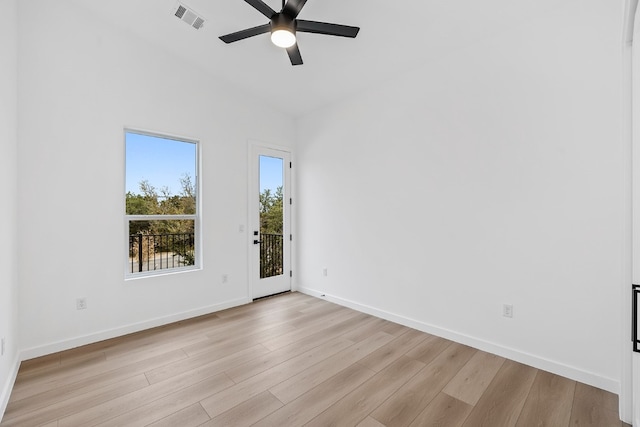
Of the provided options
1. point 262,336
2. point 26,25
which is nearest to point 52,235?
point 26,25

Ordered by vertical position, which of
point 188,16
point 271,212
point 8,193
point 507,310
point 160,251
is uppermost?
point 188,16

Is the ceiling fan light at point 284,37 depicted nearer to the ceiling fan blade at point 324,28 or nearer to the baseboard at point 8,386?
the ceiling fan blade at point 324,28

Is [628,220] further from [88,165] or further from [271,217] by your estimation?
[88,165]

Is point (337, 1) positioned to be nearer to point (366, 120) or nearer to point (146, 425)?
point (366, 120)

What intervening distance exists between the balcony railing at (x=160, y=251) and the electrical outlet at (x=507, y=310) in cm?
363

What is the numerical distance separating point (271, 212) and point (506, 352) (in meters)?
3.47

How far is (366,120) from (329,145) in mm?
732

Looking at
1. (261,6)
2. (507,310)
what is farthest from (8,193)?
(507,310)

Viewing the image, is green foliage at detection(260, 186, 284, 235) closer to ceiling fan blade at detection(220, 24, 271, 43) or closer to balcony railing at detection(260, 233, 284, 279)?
balcony railing at detection(260, 233, 284, 279)

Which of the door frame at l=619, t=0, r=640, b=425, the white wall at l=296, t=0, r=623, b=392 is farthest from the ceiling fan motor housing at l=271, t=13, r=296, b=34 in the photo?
the door frame at l=619, t=0, r=640, b=425

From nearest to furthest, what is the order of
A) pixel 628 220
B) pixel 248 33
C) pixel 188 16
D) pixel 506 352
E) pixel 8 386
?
pixel 628 220 → pixel 8 386 → pixel 248 33 → pixel 506 352 → pixel 188 16

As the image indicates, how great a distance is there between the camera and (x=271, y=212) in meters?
4.70

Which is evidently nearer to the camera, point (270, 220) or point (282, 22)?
point (282, 22)

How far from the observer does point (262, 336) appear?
3182 millimetres
